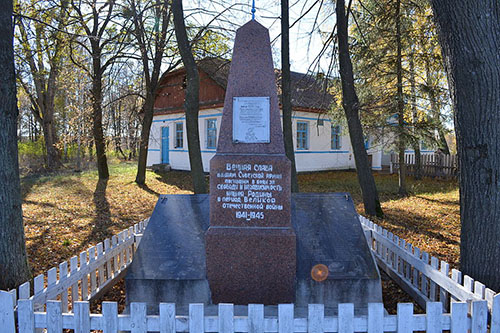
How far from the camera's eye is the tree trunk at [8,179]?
3.96m

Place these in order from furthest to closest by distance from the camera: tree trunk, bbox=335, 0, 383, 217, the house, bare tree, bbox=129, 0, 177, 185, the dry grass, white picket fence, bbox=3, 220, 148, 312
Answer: the house → bare tree, bbox=129, 0, 177, 185 → tree trunk, bbox=335, 0, 383, 217 → the dry grass → white picket fence, bbox=3, 220, 148, 312

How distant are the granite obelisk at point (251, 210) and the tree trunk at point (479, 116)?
1.78 meters

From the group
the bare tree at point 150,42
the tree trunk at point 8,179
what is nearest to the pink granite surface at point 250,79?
the tree trunk at point 8,179

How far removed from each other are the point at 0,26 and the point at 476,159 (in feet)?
16.5

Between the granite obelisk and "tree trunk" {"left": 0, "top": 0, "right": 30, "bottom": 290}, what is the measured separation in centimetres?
203

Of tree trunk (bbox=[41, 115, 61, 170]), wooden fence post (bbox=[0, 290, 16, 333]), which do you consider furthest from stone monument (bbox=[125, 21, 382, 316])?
tree trunk (bbox=[41, 115, 61, 170])

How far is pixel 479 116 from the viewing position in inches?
143

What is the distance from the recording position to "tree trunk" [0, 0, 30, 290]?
156 inches

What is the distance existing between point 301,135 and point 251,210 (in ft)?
50.7

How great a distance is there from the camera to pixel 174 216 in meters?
5.10

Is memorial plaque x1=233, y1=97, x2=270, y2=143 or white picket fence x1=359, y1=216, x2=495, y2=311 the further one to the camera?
memorial plaque x1=233, y1=97, x2=270, y2=143

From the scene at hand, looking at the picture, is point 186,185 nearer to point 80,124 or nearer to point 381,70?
point 80,124

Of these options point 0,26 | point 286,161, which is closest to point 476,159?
point 286,161

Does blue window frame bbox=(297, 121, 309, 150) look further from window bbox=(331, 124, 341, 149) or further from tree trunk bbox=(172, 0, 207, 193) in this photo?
Answer: tree trunk bbox=(172, 0, 207, 193)
